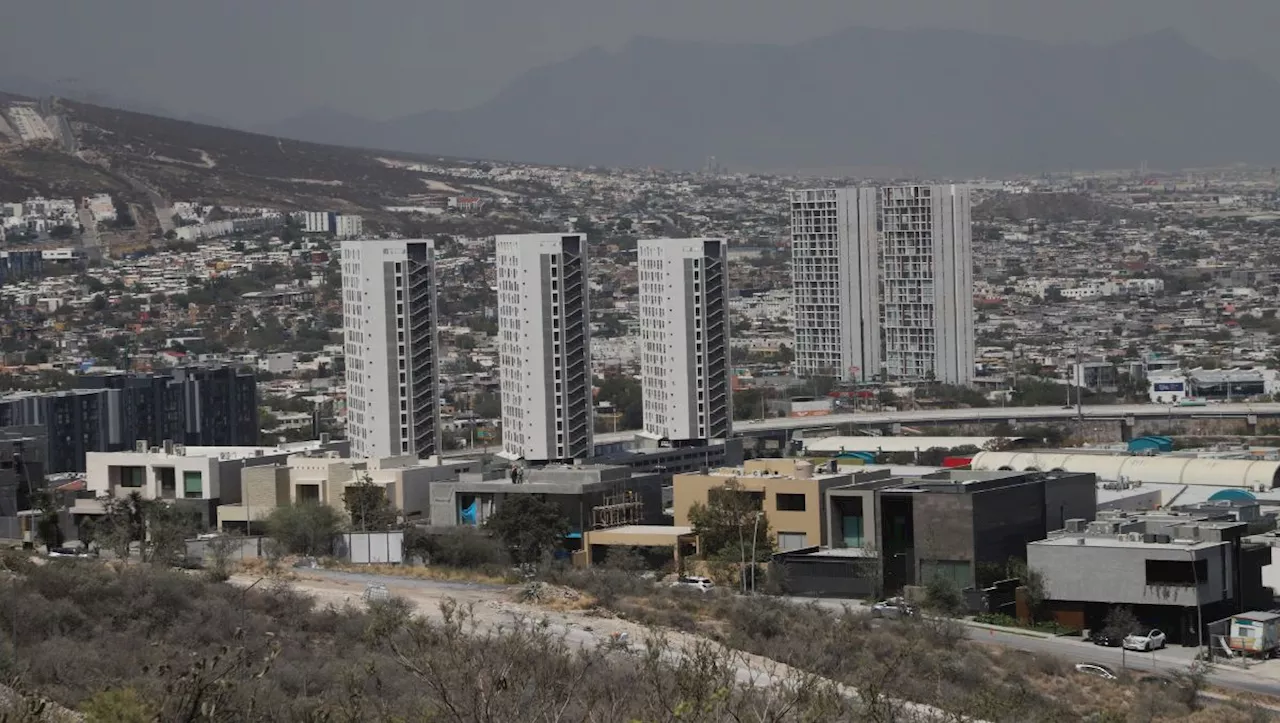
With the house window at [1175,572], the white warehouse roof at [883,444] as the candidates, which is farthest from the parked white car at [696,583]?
the white warehouse roof at [883,444]

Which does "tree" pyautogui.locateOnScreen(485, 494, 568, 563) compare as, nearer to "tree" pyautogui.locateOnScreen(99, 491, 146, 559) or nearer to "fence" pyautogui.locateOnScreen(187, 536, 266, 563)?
"fence" pyautogui.locateOnScreen(187, 536, 266, 563)

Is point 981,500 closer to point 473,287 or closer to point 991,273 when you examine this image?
point 473,287

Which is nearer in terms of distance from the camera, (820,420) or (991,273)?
(820,420)

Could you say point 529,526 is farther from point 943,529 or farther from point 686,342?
point 686,342

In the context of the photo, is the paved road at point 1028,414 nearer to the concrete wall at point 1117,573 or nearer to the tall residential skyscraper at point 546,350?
the tall residential skyscraper at point 546,350

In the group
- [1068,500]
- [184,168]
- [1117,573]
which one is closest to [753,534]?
[1068,500]

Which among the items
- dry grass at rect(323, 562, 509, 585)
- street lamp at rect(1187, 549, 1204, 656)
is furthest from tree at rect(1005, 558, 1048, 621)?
dry grass at rect(323, 562, 509, 585)

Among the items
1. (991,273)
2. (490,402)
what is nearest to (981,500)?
(490,402)
